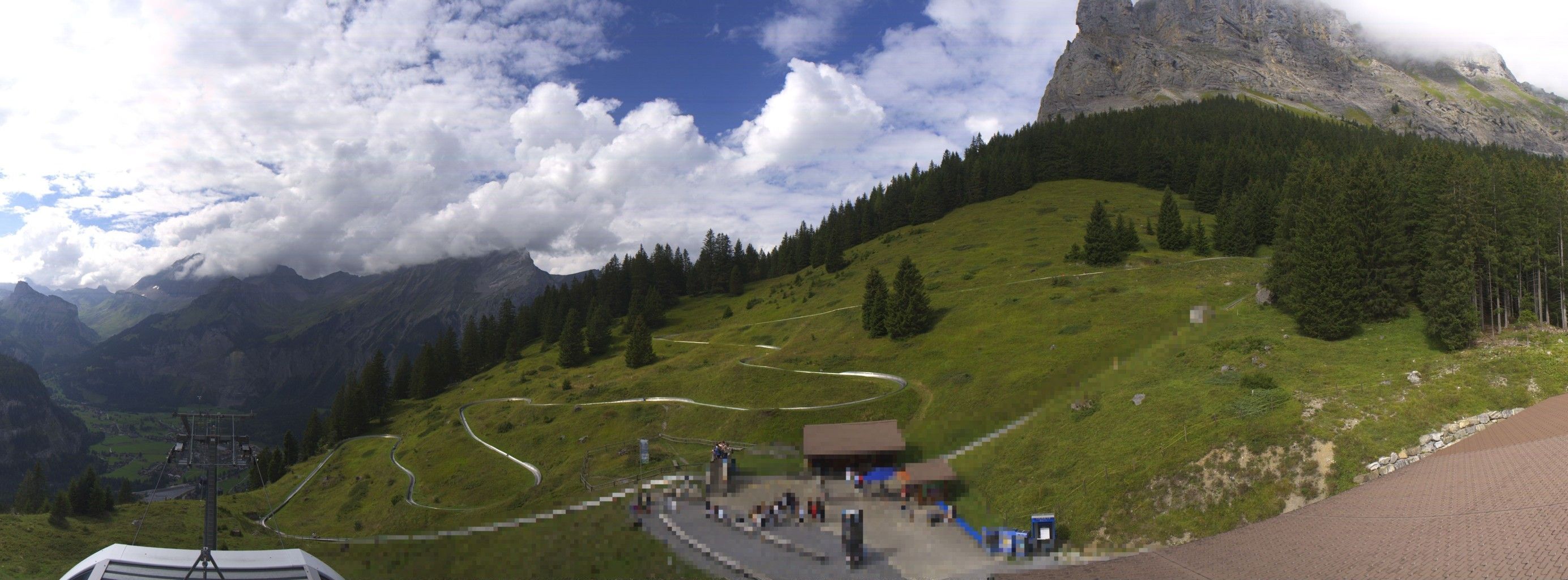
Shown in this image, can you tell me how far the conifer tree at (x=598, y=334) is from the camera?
377ft

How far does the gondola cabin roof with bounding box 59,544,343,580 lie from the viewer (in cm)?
2362

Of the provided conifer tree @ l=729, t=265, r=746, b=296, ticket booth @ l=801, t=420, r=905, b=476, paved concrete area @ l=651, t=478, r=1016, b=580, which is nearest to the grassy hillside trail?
ticket booth @ l=801, t=420, r=905, b=476

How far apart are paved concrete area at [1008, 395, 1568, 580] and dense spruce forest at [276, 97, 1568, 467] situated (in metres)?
21.4

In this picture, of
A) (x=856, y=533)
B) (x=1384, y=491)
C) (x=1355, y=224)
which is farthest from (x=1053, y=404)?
(x=1355, y=224)

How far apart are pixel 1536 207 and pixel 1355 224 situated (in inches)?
432

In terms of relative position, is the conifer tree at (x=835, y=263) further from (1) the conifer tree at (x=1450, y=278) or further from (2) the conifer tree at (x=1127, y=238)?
(1) the conifer tree at (x=1450, y=278)

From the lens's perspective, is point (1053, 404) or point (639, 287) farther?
point (639, 287)

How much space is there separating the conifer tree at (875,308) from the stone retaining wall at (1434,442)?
48462mm

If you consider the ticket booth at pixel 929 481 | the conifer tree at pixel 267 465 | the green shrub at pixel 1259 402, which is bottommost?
the conifer tree at pixel 267 465

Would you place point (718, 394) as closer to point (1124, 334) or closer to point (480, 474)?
point (480, 474)

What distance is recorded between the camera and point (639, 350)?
319 feet

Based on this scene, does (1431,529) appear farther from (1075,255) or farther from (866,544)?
(1075,255)

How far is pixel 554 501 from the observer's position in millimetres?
41531

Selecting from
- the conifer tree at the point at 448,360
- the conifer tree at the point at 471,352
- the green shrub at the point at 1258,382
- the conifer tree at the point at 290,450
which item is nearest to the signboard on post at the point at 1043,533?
the green shrub at the point at 1258,382
